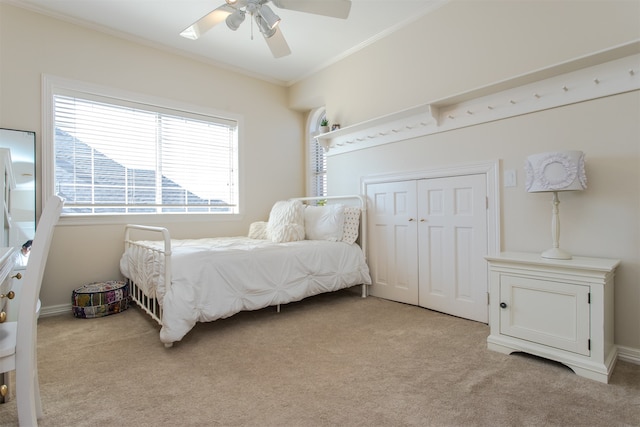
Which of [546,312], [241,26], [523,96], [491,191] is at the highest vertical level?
[241,26]

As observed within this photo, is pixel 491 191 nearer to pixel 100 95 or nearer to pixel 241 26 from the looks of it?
pixel 241 26

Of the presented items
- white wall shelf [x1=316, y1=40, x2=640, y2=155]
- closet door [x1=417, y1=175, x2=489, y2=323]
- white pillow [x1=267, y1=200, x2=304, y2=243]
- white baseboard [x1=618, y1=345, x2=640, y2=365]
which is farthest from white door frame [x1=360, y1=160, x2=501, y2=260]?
white pillow [x1=267, y1=200, x2=304, y2=243]

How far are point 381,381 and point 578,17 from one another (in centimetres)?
247

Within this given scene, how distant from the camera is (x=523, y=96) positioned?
228 centimetres

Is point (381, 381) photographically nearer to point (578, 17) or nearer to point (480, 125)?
point (480, 125)

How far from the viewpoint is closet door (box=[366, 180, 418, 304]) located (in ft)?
9.84

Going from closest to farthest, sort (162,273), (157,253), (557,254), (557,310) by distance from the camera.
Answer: (557,310) < (557,254) < (162,273) < (157,253)

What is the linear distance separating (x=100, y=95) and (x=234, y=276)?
219 cm

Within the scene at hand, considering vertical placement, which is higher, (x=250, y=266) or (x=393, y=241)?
(x=393, y=241)

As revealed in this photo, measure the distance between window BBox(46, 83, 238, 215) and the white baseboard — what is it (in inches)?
139

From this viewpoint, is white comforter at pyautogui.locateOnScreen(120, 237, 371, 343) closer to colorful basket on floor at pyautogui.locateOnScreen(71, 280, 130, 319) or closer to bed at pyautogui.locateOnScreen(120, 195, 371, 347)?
bed at pyautogui.locateOnScreen(120, 195, 371, 347)

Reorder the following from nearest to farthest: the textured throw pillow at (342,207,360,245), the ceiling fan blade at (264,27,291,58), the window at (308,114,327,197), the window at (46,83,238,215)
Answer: the ceiling fan blade at (264,27,291,58) → the window at (46,83,238,215) → the textured throw pillow at (342,207,360,245) → the window at (308,114,327,197)

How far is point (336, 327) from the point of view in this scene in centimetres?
245

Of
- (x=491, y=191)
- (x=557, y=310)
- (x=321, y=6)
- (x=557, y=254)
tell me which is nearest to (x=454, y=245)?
(x=491, y=191)
